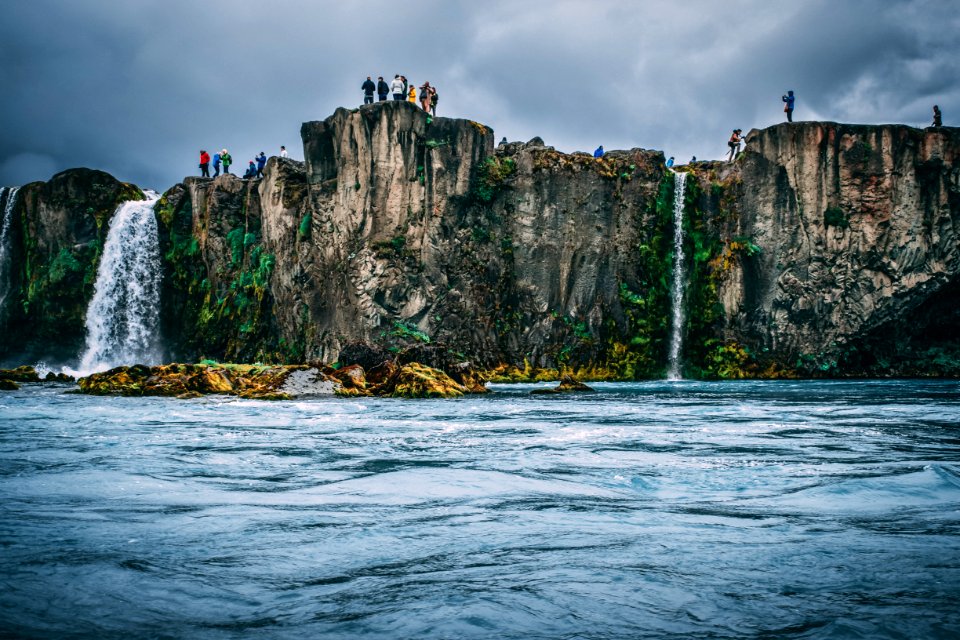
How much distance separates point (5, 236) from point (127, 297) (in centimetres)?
Answer: 1074

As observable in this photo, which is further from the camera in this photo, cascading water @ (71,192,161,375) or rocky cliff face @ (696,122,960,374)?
cascading water @ (71,192,161,375)

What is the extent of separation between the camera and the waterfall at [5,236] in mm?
49250

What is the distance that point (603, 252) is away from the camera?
44.0m

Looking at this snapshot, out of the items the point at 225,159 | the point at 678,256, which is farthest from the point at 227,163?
the point at 678,256

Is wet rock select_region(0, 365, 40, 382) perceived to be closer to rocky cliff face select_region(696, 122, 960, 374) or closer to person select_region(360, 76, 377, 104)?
person select_region(360, 76, 377, 104)

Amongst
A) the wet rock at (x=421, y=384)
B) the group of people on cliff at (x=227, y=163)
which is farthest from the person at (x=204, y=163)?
the wet rock at (x=421, y=384)

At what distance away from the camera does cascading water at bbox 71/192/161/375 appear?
154ft

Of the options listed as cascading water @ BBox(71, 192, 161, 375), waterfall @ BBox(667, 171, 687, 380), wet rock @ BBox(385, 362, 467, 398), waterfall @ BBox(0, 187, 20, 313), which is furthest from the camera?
waterfall @ BBox(0, 187, 20, 313)

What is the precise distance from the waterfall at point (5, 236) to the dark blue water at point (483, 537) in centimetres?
4555

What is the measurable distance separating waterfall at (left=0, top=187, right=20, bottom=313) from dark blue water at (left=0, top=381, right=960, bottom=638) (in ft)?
149

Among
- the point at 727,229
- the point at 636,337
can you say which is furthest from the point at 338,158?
the point at 727,229

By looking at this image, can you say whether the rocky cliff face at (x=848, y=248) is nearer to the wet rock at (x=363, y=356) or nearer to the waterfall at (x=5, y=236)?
the wet rock at (x=363, y=356)

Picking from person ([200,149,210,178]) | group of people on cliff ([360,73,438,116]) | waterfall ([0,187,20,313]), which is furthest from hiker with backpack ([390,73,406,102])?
waterfall ([0,187,20,313])

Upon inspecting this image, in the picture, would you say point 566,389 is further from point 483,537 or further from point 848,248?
point 848,248
